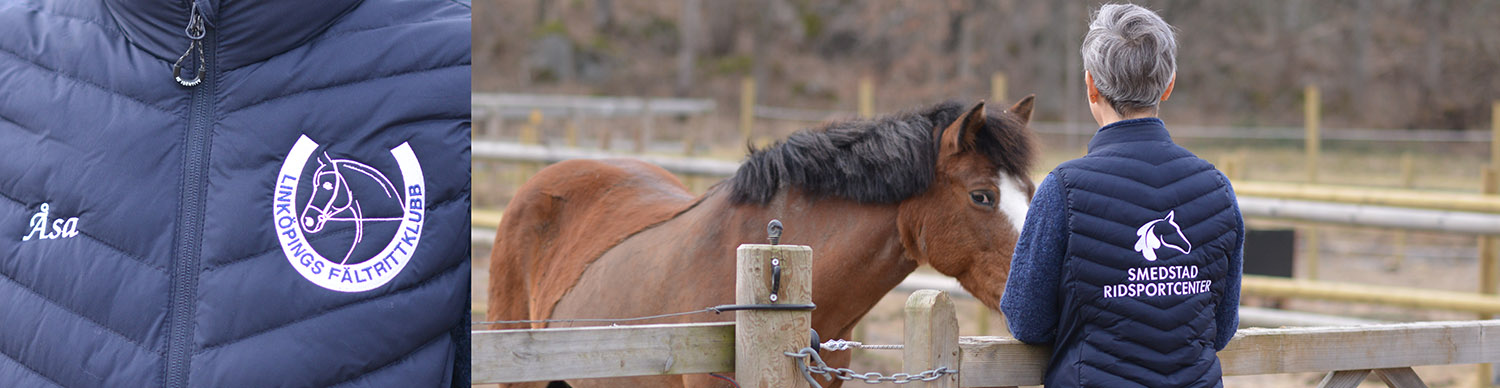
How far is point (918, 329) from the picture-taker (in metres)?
1.75

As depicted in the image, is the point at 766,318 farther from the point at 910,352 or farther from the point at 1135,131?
the point at 1135,131

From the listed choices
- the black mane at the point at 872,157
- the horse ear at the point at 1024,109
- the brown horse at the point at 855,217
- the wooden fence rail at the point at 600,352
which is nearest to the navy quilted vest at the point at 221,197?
the wooden fence rail at the point at 600,352

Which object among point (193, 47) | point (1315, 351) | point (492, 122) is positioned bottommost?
point (492, 122)

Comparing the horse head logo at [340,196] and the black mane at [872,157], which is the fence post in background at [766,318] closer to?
the horse head logo at [340,196]

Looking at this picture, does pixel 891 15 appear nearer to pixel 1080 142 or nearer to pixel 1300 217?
pixel 1080 142

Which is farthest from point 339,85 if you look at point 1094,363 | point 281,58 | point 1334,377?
point 1334,377

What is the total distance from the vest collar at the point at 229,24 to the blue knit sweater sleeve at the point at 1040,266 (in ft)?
3.40

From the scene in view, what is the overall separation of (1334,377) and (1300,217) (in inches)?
138

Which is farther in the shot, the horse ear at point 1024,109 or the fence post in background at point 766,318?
the horse ear at point 1024,109

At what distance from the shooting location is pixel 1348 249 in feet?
34.1

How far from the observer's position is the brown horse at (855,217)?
7.68ft

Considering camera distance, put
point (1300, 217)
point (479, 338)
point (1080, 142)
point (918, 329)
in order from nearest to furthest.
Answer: point (479, 338) → point (918, 329) → point (1300, 217) → point (1080, 142)

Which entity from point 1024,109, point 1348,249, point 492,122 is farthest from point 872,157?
point 492,122

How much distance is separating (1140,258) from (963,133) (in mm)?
775
